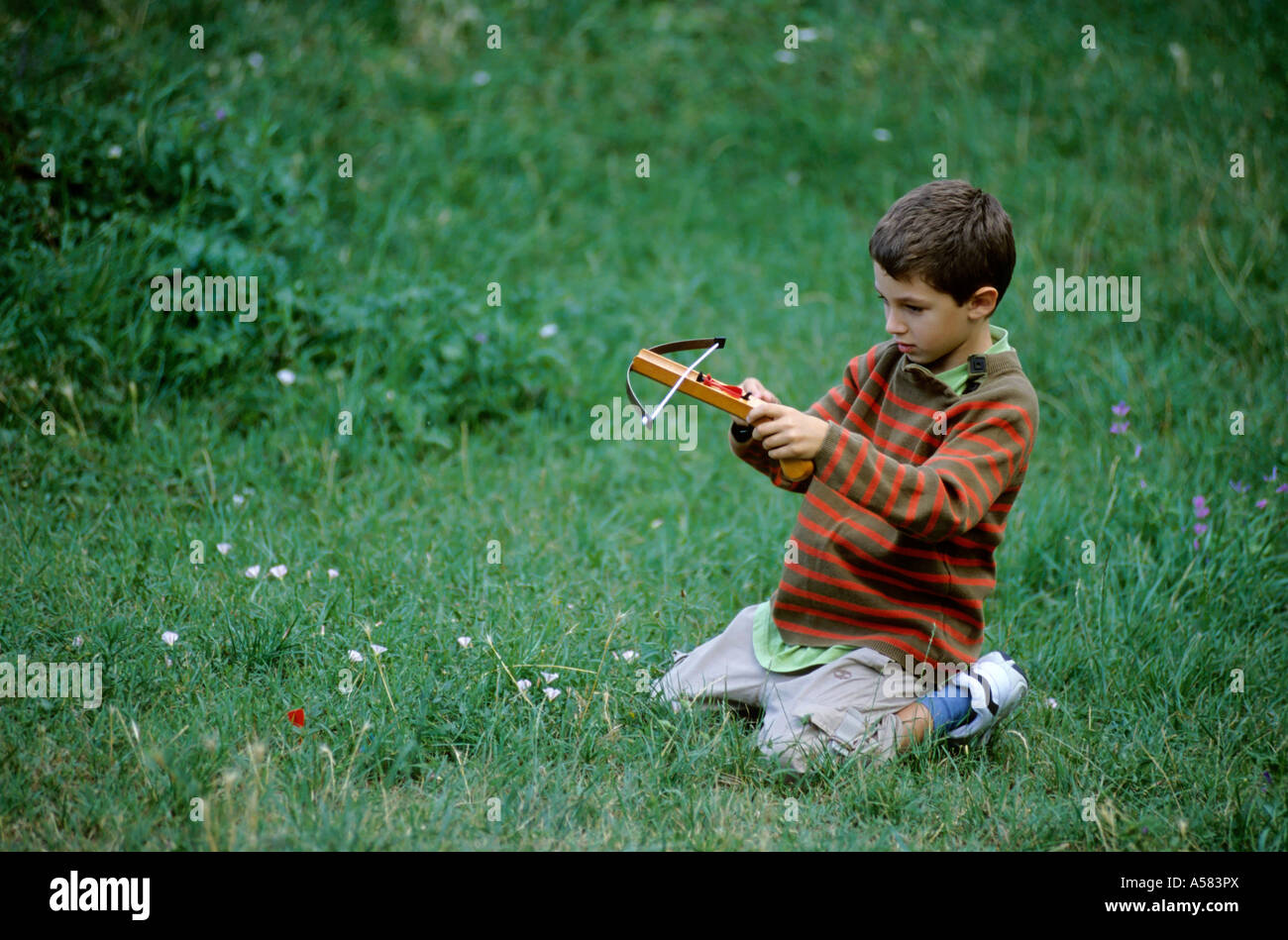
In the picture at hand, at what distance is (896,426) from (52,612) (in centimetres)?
226

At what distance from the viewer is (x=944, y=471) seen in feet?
8.14

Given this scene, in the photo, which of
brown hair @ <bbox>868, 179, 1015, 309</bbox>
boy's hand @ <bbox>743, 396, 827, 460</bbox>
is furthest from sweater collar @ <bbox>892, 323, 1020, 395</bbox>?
boy's hand @ <bbox>743, 396, 827, 460</bbox>

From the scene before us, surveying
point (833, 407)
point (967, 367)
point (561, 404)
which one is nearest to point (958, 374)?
point (967, 367)

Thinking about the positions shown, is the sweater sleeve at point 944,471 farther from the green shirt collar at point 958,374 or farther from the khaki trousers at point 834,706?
the khaki trousers at point 834,706

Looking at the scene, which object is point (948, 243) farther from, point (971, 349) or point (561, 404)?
point (561, 404)

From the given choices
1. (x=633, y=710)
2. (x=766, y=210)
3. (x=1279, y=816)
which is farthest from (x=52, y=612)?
(x=766, y=210)

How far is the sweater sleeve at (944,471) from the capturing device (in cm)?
242

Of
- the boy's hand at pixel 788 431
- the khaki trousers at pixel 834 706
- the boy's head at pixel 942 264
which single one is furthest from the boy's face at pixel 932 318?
the khaki trousers at pixel 834 706

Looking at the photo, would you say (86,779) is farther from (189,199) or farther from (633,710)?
(189,199)

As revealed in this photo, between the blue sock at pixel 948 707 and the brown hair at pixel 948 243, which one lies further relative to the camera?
the blue sock at pixel 948 707

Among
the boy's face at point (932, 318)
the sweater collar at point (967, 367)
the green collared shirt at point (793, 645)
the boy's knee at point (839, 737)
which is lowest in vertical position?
the boy's knee at point (839, 737)

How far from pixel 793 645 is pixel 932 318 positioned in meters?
0.85

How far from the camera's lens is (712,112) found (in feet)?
21.9

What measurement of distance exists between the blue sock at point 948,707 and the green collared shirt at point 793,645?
0.23 meters
